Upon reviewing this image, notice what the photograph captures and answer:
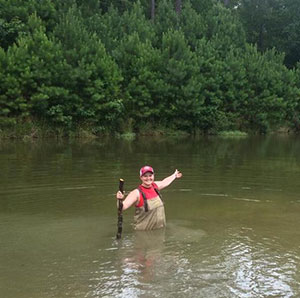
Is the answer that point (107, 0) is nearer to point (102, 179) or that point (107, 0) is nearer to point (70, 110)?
point (70, 110)

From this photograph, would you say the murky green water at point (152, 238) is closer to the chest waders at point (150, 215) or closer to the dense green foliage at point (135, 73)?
the chest waders at point (150, 215)

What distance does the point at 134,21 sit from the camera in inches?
1532

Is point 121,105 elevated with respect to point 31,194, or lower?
elevated

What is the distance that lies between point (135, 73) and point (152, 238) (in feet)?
88.9

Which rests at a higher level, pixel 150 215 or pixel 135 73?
pixel 135 73

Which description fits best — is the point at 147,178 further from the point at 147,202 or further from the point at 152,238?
the point at 152,238

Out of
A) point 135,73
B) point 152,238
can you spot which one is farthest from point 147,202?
point 135,73

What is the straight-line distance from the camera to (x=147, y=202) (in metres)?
7.42

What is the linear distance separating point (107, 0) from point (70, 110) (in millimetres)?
21027

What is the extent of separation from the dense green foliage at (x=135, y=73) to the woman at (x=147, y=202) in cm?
2172

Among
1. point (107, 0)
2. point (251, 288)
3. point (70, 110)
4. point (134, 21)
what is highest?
point (107, 0)

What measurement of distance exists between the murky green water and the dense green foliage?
14.6 m

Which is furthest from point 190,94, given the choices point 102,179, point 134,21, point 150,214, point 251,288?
point 251,288

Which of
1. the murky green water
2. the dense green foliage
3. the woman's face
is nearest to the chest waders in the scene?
the murky green water
